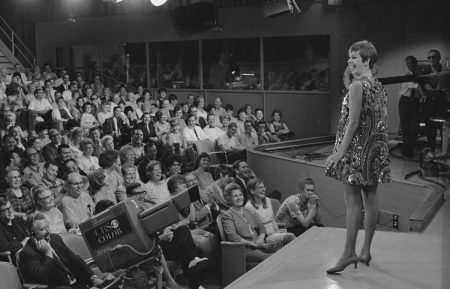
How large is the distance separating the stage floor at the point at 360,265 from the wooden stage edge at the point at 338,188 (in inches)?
16.4

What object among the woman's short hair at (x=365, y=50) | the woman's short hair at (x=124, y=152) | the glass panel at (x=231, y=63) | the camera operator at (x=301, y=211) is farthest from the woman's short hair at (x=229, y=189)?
the glass panel at (x=231, y=63)

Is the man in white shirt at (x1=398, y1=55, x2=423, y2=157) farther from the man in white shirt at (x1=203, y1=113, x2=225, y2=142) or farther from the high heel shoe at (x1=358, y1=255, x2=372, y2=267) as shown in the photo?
the high heel shoe at (x1=358, y1=255, x2=372, y2=267)

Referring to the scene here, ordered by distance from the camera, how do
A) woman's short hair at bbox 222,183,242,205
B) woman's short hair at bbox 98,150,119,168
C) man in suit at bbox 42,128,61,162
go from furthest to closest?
1. man in suit at bbox 42,128,61,162
2. woman's short hair at bbox 98,150,119,168
3. woman's short hair at bbox 222,183,242,205

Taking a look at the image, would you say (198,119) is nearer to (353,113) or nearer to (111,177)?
(111,177)

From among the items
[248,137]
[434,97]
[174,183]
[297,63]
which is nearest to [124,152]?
[174,183]

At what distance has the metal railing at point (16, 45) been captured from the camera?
41.4 feet

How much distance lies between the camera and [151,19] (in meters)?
12.3

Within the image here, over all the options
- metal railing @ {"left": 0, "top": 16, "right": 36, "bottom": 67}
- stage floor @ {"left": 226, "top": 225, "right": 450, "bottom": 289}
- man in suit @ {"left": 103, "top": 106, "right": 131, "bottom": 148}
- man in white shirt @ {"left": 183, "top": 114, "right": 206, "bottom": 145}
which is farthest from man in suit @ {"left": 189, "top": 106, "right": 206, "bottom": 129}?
stage floor @ {"left": 226, "top": 225, "right": 450, "bottom": 289}

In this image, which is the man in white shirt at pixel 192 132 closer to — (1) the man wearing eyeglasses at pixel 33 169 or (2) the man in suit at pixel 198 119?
(2) the man in suit at pixel 198 119

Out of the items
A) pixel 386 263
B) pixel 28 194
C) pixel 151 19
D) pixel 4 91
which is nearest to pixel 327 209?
pixel 28 194

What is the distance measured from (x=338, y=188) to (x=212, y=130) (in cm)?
325

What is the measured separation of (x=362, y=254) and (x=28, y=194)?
10.6ft

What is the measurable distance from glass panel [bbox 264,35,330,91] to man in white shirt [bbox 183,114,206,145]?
9.12 feet

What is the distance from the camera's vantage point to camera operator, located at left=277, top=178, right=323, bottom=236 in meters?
5.23
